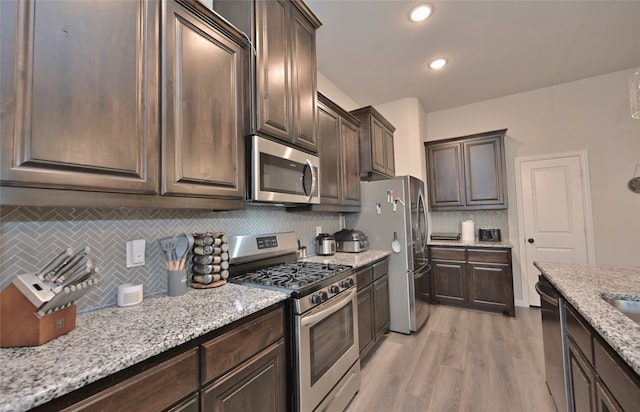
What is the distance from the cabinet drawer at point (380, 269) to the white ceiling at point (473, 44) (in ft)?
7.22

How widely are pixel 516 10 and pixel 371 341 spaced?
314 cm

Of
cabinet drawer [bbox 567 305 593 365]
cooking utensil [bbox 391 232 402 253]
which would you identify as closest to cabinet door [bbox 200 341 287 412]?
cabinet drawer [bbox 567 305 593 365]

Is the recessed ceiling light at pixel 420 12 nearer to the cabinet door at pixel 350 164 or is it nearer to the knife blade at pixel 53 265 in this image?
the cabinet door at pixel 350 164

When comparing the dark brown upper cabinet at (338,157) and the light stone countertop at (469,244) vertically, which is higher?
the dark brown upper cabinet at (338,157)

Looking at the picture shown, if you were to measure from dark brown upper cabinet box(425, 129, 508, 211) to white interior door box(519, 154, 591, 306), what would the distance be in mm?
480

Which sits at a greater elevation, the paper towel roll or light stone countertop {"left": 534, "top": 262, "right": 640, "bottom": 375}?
the paper towel roll

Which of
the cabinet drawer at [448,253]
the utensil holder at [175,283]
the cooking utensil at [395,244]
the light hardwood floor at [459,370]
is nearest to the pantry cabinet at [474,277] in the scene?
the cabinet drawer at [448,253]

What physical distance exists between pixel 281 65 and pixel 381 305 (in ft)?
7.66

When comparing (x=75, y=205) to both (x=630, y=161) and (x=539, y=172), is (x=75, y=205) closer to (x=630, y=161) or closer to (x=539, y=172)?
(x=539, y=172)

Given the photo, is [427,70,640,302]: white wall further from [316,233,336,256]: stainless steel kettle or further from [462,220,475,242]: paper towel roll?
[316,233,336,256]: stainless steel kettle

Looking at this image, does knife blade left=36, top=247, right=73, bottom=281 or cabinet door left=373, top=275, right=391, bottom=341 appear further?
cabinet door left=373, top=275, right=391, bottom=341

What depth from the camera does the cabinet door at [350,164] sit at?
273cm

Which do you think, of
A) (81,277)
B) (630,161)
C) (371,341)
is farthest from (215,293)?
(630,161)

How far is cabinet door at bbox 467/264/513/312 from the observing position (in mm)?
3352
